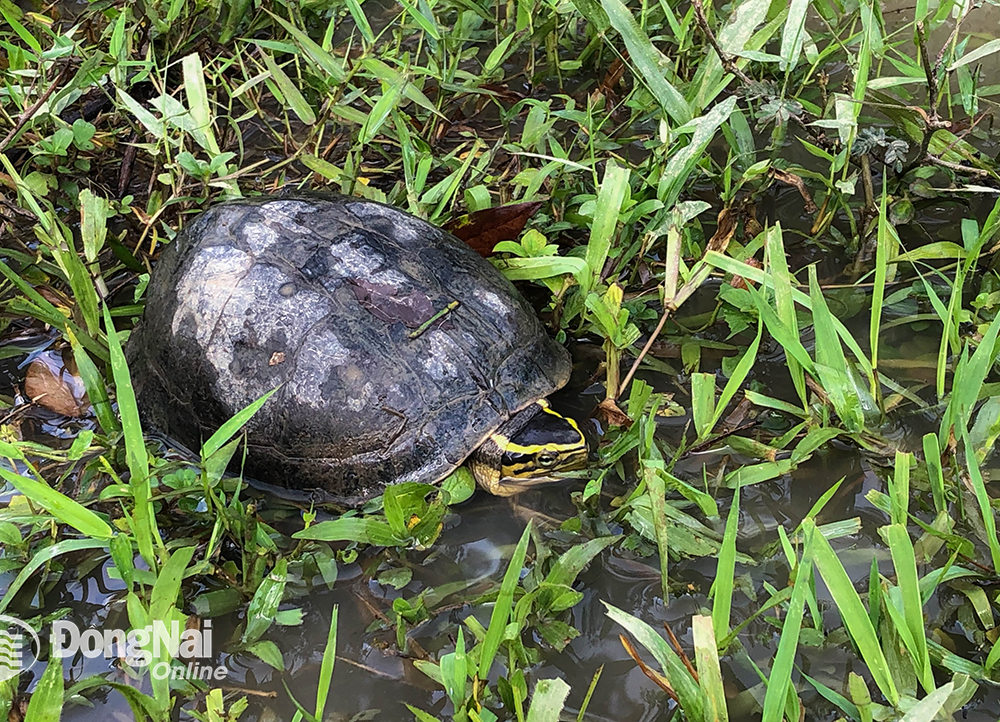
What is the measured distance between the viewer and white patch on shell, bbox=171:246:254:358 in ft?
7.57

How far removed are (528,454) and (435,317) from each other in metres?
0.45

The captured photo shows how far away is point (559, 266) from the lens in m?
2.39

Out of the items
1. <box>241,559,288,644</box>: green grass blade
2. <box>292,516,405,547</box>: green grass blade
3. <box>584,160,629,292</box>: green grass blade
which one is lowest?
<box>241,559,288,644</box>: green grass blade

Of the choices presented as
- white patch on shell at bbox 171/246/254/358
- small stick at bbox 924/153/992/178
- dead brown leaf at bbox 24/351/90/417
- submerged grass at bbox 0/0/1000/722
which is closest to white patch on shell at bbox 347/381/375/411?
submerged grass at bbox 0/0/1000/722

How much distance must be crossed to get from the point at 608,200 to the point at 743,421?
0.72 metres

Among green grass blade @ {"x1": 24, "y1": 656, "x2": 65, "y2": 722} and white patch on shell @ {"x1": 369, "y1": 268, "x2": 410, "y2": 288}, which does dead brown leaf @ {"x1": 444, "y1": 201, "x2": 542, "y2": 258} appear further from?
green grass blade @ {"x1": 24, "y1": 656, "x2": 65, "y2": 722}

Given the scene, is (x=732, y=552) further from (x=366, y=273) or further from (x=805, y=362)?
(x=366, y=273)

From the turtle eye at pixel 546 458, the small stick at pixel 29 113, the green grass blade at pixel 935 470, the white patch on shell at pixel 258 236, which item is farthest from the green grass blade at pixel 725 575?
the small stick at pixel 29 113

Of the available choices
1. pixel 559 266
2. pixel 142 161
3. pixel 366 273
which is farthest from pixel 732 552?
pixel 142 161

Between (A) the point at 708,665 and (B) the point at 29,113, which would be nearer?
(A) the point at 708,665

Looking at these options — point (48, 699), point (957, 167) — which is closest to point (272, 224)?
point (48, 699)

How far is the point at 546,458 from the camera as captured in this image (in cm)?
225

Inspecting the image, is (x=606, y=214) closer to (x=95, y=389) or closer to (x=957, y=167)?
(x=957, y=167)

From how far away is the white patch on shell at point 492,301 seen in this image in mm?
2406
